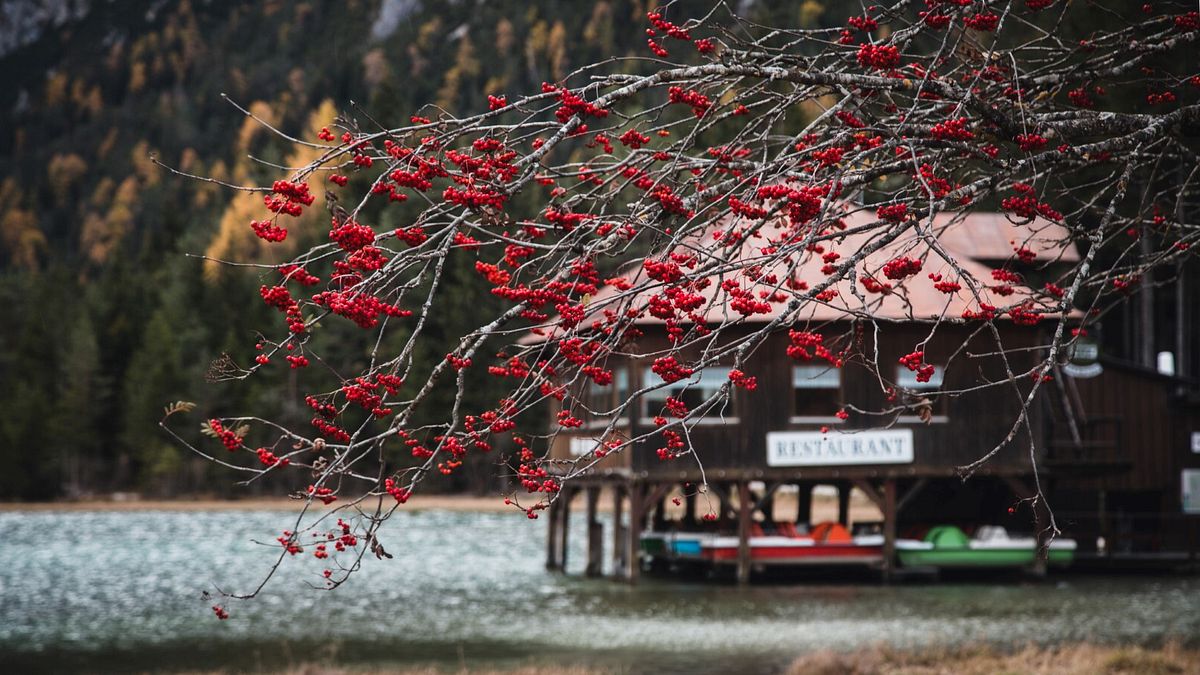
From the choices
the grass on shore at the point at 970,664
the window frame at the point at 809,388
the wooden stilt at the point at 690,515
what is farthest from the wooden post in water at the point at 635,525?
the grass on shore at the point at 970,664

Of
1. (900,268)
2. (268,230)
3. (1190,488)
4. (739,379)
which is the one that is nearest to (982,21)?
(900,268)

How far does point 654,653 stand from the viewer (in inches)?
712

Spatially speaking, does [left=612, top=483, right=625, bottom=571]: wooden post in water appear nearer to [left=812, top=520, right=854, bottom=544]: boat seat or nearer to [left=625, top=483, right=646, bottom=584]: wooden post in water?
[left=625, top=483, right=646, bottom=584]: wooden post in water

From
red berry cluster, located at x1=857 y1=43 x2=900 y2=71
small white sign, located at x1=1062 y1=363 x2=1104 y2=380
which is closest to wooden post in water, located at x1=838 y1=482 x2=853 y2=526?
small white sign, located at x1=1062 y1=363 x2=1104 y2=380

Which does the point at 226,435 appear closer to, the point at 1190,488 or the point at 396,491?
the point at 396,491

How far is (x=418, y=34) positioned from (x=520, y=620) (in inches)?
6457

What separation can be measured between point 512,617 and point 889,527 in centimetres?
839

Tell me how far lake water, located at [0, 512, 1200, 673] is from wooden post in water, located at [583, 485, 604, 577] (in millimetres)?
522

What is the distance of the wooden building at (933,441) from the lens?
89.4ft

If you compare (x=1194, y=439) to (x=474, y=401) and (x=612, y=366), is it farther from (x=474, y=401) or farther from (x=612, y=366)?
(x=474, y=401)

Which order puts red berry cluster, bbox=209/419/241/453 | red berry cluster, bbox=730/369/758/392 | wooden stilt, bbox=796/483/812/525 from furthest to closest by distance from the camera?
wooden stilt, bbox=796/483/812/525, red berry cluster, bbox=730/369/758/392, red berry cluster, bbox=209/419/241/453

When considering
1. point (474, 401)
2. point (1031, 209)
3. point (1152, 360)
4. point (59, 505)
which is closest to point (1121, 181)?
point (1031, 209)

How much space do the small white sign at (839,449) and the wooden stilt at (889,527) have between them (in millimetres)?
521

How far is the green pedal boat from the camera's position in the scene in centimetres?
2833
